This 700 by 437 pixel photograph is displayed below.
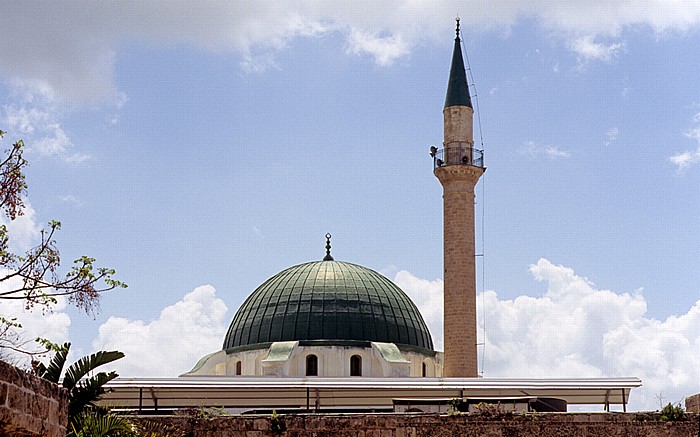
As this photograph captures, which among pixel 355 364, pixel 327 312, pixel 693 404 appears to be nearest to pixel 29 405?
pixel 693 404

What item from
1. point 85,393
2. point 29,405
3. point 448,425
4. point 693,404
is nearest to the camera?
point 29,405

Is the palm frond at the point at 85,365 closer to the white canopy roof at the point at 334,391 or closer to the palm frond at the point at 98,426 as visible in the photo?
the palm frond at the point at 98,426

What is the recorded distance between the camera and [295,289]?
3556cm

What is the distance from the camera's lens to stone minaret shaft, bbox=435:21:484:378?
31.5 m

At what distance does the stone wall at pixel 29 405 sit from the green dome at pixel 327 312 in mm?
26083

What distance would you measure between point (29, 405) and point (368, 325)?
2742cm

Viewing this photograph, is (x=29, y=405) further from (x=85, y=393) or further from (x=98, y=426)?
(x=85, y=393)

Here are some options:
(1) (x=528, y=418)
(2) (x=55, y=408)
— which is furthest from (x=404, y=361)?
(2) (x=55, y=408)

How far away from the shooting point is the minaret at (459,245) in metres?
31.5

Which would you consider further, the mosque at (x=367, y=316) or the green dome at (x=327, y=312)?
the green dome at (x=327, y=312)

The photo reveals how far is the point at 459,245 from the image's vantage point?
31781 mm

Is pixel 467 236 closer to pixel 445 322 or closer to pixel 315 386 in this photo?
pixel 445 322

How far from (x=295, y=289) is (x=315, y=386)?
11380mm

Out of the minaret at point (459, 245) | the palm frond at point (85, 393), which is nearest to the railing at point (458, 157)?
the minaret at point (459, 245)
